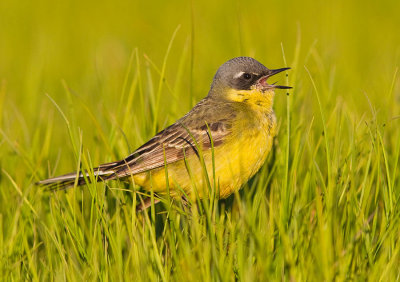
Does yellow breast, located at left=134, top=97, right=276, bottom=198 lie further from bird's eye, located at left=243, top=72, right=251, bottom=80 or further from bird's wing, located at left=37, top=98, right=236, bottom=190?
bird's eye, located at left=243, top=72, right=251, bottom=80

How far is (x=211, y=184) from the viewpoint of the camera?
5.96 m

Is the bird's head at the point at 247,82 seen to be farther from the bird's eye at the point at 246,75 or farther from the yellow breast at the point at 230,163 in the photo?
the yellow breast at the point at 230,163

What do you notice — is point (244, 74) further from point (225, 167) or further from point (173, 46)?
point (173, 46)

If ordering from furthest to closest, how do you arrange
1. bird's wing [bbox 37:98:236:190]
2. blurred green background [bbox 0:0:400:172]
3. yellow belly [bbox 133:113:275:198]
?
1. blurred green background [bbox 0:0:400:172]
2. bird's wing [bbox 37:98:236:190]
3. yellow belly [bbox 133:113:275:198]

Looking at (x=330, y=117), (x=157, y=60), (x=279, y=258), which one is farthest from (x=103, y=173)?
(x=157, y=60)

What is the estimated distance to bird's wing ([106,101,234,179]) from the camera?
6.11 m

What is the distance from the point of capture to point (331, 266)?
4.57 m

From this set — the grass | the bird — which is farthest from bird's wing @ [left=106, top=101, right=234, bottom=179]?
the grass

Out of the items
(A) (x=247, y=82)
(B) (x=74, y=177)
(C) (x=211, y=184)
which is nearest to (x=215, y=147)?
(C) (x=211, y=184)

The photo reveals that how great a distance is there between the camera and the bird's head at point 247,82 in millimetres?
6633

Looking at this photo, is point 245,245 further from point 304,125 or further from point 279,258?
point 304,125

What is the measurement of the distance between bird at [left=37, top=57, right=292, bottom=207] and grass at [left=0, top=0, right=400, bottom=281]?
0.64ft

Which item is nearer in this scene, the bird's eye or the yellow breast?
the yellow breast

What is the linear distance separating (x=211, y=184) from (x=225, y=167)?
203 mm
